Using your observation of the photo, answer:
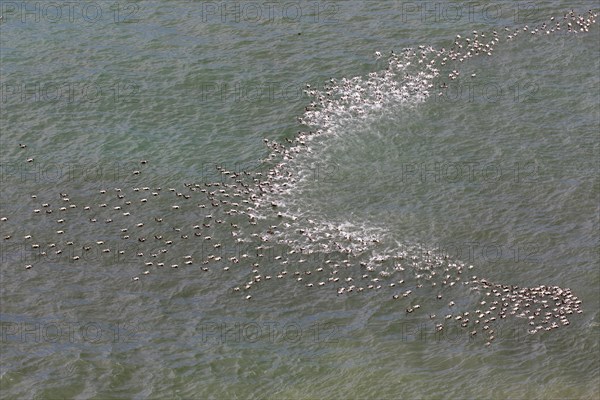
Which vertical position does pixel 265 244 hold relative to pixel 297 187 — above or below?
below

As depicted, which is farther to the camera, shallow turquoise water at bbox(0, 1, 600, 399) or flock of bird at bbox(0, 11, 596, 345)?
flock of bird at bbox(0, 11, 596, 345)

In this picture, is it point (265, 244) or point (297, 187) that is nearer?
point (265, 244)

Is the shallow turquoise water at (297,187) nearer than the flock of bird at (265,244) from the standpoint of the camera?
Yes

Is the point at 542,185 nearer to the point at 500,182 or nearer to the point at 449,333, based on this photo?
the point at 500,182
